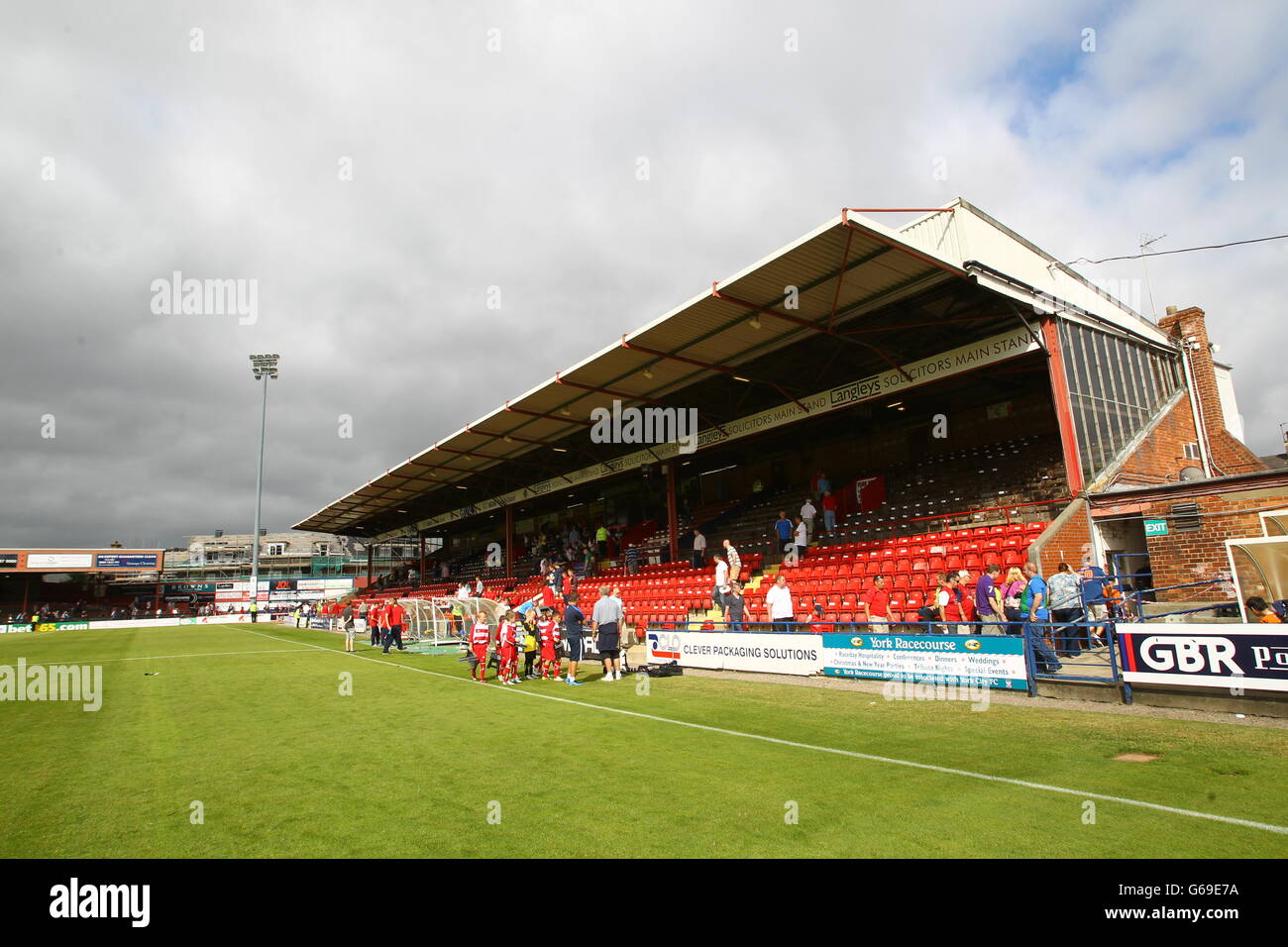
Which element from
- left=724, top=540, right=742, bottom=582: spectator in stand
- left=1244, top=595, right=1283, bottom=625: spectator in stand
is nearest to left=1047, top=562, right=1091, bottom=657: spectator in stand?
left=1244, top=595, right=1283, bottom=625: spectator in stand

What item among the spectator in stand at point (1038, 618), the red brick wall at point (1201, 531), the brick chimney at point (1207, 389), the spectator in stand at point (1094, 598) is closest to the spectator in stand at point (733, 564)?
the spectator in stand at point (1038, 618)

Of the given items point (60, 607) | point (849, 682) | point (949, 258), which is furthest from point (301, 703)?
point (60, 607)

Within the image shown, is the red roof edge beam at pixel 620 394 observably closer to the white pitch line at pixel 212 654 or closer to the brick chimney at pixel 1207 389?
the white pitch line at pixel 212 654

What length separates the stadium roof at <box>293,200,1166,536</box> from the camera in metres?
15.1

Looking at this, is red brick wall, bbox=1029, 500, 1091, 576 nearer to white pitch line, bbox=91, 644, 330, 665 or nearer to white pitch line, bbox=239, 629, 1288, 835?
white pitch line, bbox=239, 629, 1288, 835

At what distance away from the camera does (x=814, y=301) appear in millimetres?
17062

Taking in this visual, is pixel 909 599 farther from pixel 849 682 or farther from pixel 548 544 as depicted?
pixel 548 544

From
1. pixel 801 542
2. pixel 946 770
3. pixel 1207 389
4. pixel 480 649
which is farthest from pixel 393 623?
pixel 1207 389

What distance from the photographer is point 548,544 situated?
134 feet

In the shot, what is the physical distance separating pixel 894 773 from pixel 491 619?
1588cm

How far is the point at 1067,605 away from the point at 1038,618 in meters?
0.70

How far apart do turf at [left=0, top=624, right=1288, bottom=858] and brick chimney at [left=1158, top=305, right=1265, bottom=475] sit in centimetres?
1882

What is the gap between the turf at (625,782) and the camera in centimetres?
476
